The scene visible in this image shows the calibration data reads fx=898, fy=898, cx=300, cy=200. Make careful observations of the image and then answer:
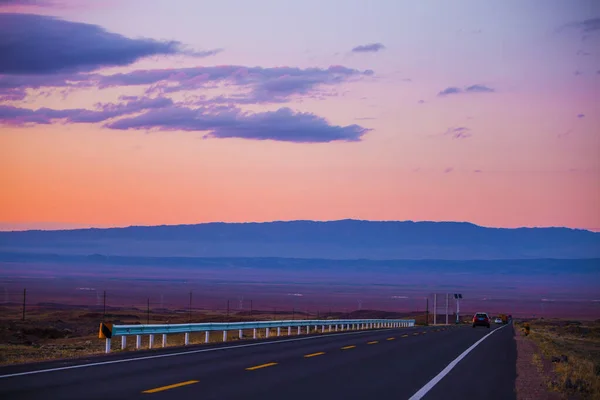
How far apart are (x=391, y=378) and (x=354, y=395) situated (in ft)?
11.6

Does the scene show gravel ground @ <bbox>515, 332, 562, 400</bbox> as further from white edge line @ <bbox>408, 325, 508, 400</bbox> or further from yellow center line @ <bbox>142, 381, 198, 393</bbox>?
yellow center line @ <bbox>142, 381, 198, 393</bbox>

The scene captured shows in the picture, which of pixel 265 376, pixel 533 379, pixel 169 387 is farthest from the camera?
pixel 533 379

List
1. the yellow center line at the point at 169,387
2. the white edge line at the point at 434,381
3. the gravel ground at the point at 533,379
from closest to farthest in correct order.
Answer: the yellow center line at the point at 169,387 → the white edge line at the point at 434,381 → the gravel ground at the point at 533,379

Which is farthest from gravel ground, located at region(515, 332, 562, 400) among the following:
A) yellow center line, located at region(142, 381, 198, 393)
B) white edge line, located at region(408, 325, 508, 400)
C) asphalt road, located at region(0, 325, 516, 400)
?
yellow center line, located at region(142, 381, 198, 393)

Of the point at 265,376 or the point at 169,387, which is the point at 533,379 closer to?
the point at 265,376

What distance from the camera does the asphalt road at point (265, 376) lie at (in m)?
16.0

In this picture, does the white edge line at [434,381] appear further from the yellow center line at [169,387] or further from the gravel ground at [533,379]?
the yellow center line at [169,387]

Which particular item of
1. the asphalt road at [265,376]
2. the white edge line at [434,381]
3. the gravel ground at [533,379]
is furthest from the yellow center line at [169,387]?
the gravel ground at [533,379]

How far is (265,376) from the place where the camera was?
747 inches

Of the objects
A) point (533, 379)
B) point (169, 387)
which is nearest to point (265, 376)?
point (169, 387)

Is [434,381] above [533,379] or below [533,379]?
above

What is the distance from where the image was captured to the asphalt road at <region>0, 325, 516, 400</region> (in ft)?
52.4

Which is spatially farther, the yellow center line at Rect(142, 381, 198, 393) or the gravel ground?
the gravel ground

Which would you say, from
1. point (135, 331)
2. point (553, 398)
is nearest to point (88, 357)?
point (135, 331)
